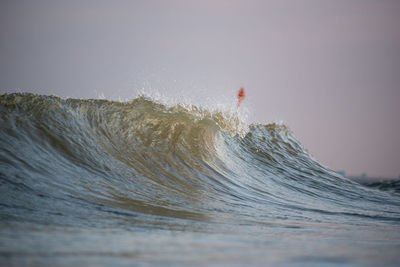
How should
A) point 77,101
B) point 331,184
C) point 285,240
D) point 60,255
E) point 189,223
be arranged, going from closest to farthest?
point 60,255, point 285,240, point 189,223, point 77,101, point 331,184

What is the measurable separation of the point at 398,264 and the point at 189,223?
2.03m

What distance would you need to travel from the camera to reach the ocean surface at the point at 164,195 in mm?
2506

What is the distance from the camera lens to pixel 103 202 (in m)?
4.55

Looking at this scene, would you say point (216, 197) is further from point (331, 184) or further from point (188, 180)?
point (331, 184)

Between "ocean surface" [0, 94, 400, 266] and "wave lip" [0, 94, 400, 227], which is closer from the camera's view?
"ocean surface" [0, 94, 400, 266]

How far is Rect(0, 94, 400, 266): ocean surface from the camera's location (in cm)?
251

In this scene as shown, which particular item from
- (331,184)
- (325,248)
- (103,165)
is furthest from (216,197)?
(331,184)

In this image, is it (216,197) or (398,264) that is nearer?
(398,264)

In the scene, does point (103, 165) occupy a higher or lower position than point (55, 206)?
higher

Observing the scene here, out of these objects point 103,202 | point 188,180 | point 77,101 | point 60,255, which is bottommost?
point 60,255

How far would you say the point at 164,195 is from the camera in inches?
223

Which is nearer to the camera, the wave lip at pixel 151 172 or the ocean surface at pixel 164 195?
the ocean surface at pixel 164 195

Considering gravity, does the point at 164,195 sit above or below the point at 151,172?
below

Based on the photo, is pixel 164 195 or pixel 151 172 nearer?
pixel 164 195
